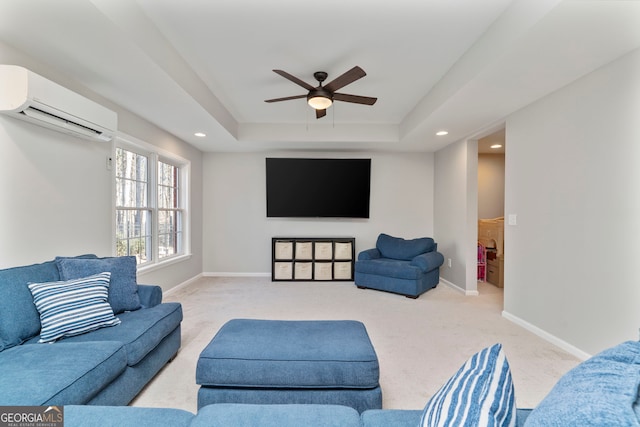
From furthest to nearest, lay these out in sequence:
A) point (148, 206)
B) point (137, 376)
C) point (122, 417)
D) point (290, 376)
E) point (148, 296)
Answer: point (148, 206)
point (148, 296)
point (137, 376)
point (290, 376)
point (122, 417)

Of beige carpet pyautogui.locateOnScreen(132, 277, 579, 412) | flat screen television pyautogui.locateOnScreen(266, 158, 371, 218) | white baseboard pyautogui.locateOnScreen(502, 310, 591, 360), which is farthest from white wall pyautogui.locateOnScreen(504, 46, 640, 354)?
flat screen television pyautogui.locateOnScreen(266, 158, 371, 218)

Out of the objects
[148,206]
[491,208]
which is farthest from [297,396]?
[491,208]

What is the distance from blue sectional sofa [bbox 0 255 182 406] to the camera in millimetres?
1298

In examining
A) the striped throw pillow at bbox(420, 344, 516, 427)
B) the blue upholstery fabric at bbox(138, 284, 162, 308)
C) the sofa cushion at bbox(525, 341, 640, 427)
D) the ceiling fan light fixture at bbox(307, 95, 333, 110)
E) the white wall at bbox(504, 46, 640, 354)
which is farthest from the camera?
the ceiling fan light fixture at bbox(307, 95, 333, 110)

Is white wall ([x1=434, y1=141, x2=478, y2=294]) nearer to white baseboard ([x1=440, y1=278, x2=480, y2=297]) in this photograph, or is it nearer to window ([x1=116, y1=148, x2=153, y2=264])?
white baseboard ([x1=440, y1=278, x2=480, y2=297])

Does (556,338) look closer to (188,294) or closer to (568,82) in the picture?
(568,82)

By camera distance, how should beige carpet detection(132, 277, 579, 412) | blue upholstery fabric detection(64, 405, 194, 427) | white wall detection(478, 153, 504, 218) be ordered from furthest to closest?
white wall detection(478, 153, 504, 218), beige carpet detection(132, 277, 579, 412), blue upholstery fabric detection(64, 405, 194, 427)

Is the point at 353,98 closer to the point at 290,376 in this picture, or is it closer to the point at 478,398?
the point at 290,376

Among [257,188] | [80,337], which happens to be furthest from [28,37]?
[257,188]

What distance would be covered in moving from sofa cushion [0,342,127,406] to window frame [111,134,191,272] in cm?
182

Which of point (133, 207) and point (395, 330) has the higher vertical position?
point (133, 207)

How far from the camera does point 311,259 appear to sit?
5301 millimetres

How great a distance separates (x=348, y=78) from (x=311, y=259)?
3412mm

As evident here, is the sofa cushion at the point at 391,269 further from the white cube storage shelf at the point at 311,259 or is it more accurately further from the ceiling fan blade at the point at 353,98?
the ceiling fan blade at the point at 353,98
